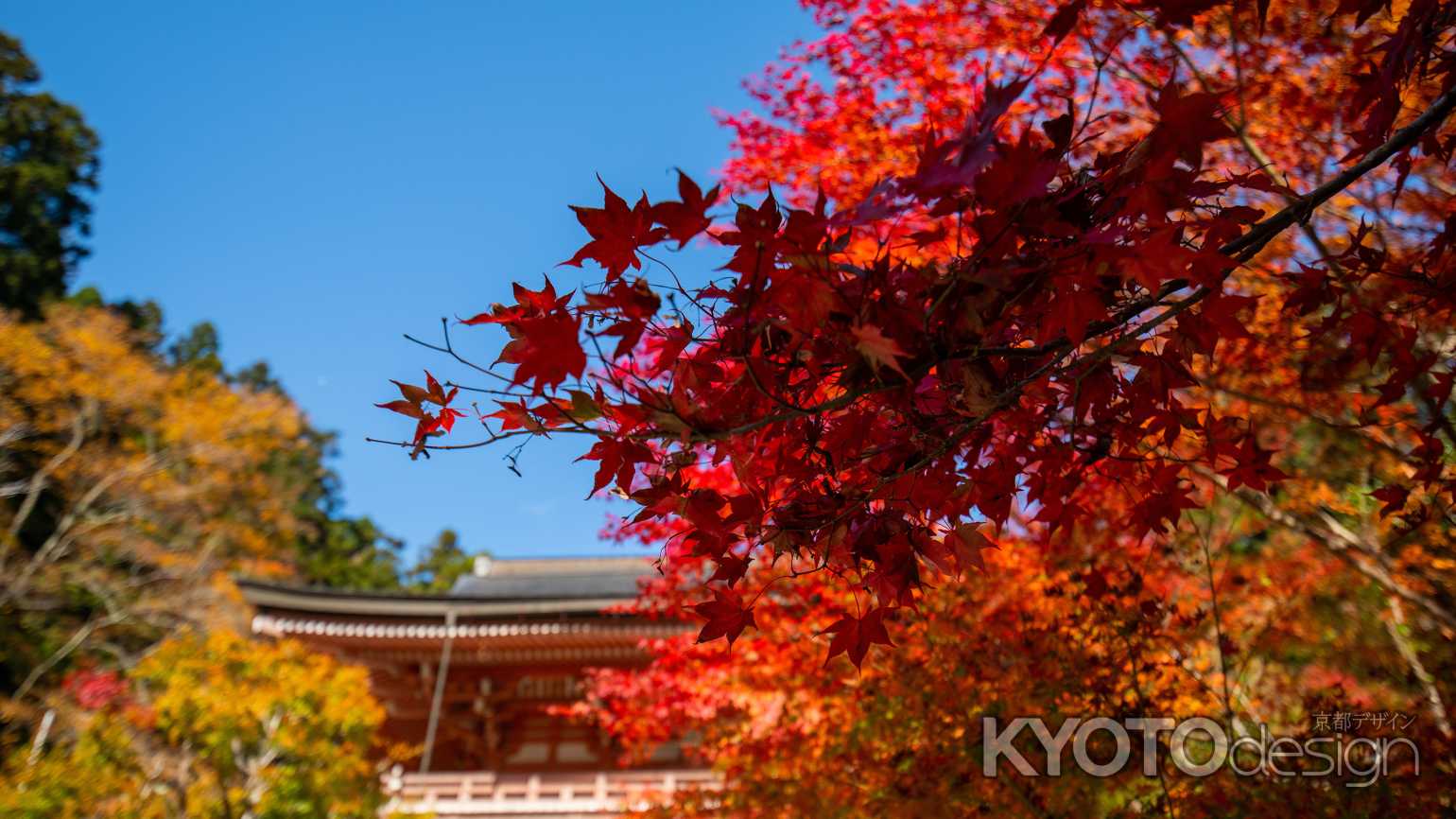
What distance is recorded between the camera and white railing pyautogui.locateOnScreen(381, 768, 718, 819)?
9141 mm

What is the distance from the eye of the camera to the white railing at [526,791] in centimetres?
914

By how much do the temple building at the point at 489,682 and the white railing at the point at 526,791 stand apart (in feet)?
0.05

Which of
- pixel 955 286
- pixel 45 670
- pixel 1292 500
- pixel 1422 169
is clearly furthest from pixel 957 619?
pixel 45 670

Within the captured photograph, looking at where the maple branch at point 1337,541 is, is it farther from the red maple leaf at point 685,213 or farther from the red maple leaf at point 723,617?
the red maple leaf at point 685,213

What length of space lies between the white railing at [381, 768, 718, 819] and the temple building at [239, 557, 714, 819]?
0.01 metres

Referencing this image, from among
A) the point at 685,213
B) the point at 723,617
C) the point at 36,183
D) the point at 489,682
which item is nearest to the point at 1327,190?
the point at 685,213

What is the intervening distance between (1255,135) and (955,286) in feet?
14.7

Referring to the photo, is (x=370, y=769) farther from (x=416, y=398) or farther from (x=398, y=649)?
(x=416, y=398)

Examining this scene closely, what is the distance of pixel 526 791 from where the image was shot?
9414 mm

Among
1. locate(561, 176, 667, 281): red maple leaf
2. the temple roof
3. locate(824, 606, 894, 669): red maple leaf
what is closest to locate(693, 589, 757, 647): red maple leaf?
locate(824, 606, 894, 669): red maple leaf

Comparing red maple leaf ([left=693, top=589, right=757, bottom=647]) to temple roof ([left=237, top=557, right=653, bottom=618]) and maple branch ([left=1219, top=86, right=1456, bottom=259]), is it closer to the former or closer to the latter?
maple branch ([left=1219, top=86, right=1456, bottom=259])

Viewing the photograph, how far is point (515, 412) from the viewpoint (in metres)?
1.42

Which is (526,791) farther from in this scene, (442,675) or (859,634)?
(859,634)

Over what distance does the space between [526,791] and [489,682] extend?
1.67m
